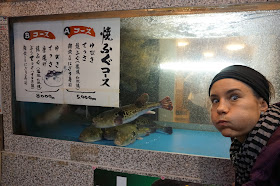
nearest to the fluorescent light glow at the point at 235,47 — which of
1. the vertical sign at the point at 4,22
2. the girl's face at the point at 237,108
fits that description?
the girl's face at the point at 237,108

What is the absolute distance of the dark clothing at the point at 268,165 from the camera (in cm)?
99

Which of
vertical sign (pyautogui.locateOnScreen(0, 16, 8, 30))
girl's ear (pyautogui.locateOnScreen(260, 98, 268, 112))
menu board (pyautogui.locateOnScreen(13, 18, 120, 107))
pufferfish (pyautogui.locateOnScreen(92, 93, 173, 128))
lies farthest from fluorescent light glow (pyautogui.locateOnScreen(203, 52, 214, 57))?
vertical sign (pyautogui.locateOnScreen(0, 16, 8, 30))

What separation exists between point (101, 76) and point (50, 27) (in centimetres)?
71

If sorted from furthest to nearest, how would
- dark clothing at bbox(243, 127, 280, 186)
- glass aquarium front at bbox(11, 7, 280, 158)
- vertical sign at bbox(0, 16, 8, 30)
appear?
1. vertical sign at bbox(0, 16, 8, 30)
2. glass aquarium front at bbox(11, 7, 280, 158)
3. dark clothing at bbox(243, 127, 280, 186)

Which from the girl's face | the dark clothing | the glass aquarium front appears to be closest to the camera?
the dark clothing

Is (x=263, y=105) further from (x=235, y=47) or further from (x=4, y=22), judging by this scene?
(x=4, y=22)

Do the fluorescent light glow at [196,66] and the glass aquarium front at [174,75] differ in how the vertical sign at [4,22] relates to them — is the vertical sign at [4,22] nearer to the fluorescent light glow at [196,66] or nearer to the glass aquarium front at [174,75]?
the glass aquarium front at [174,75]

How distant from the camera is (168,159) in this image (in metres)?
1.79

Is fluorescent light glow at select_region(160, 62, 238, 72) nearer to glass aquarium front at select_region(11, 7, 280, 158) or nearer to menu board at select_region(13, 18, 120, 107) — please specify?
glass aquarium front at select_region(11, 7, 280, 158)

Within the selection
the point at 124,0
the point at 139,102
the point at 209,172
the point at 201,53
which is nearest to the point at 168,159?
the point at 209,172

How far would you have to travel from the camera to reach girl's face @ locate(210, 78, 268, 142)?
1.12m

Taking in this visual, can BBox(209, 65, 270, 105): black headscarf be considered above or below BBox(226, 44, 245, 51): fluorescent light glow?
below

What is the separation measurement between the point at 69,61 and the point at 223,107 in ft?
4.79

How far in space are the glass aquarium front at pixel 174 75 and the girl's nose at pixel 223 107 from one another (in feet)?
1.89
